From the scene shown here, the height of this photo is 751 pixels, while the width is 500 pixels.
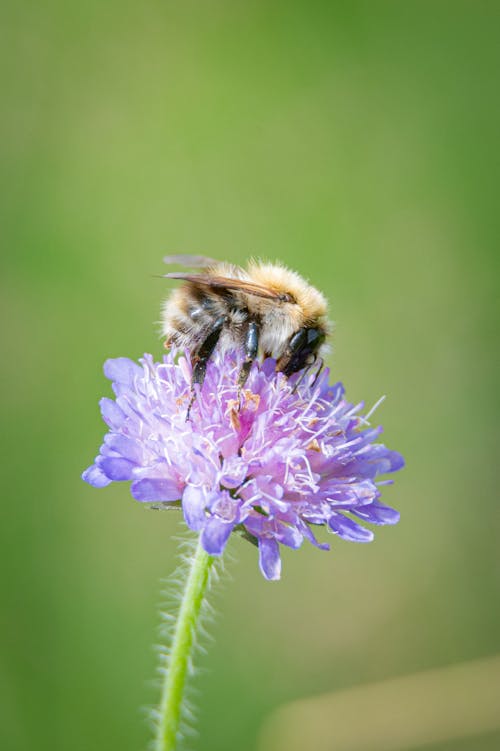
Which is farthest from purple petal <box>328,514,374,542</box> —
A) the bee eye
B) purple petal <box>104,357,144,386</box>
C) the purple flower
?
purple petal <box>104,357,144,386</box>

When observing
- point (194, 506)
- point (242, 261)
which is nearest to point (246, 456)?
point (194, 506)

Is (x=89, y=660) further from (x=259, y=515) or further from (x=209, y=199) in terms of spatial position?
(x=209, y=199)

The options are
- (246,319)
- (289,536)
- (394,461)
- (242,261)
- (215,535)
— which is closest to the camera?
(215,535)

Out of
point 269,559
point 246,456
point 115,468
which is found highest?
point 246,456

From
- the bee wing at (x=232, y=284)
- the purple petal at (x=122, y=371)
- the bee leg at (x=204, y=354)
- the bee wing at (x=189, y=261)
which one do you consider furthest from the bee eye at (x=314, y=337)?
the purple petal at (x=122, y=371)

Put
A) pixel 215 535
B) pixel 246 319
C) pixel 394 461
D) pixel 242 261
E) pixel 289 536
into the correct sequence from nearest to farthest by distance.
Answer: pixel 215 535 < pixel 289 536 < pixel 246 319 < pixel 394 461 < pixel 242 261

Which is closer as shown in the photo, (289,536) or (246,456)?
(289,536)

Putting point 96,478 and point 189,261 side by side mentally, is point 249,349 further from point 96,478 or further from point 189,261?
point 96,478
